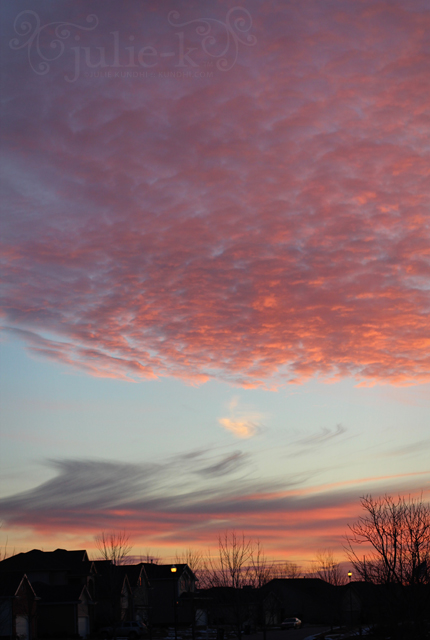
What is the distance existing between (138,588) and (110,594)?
14.1m

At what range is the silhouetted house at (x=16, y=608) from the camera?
56250 mm

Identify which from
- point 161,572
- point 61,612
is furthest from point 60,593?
point 161,572

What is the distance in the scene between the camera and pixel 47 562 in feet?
242

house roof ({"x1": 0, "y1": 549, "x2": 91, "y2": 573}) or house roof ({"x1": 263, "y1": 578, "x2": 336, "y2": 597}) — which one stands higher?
house roof ({"x1": 0, "y1": 549, "x2": 91, "y2": 573})

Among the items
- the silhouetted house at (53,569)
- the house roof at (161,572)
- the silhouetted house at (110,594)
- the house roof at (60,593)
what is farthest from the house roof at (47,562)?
the house roof at (161,572)

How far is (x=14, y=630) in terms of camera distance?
185ft

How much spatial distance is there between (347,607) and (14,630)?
62038mm

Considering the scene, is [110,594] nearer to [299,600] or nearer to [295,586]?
[299,600]

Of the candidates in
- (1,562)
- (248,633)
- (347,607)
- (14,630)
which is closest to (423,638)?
(14,630)

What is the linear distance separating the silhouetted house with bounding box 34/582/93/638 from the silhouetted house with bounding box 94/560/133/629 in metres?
3.75

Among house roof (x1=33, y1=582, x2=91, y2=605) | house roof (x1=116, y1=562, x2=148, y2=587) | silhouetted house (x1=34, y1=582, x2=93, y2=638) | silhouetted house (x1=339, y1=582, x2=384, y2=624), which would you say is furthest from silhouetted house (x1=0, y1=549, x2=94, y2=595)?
silhouetted house (x1=339, y1=582, x2=384, y2=624)

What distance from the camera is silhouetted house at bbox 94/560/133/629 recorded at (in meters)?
69.8

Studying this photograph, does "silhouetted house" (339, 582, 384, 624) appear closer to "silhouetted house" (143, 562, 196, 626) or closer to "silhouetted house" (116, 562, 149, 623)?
"silhouetted house" (143, 562, 196, 626)

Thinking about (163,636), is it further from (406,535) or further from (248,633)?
(406,535)
